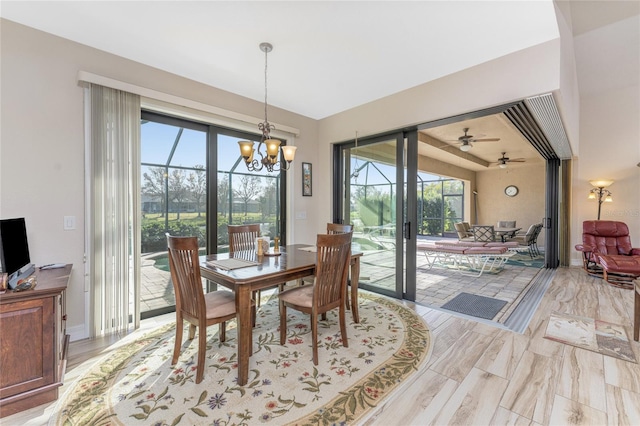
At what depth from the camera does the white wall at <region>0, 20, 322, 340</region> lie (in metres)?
2.26

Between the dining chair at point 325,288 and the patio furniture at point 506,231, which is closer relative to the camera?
the dining chair at point 325,288

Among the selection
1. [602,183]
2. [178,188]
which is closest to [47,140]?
[178,188]

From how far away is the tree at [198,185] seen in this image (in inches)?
134

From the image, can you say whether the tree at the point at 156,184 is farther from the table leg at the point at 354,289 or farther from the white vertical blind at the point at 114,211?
the table leg at the point at 354,289

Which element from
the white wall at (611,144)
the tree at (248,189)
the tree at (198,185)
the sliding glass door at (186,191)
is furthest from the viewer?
the white wall at (611,144)

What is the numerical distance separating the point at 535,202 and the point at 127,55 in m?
11.7

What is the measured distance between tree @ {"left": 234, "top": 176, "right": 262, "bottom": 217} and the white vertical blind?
1.31m

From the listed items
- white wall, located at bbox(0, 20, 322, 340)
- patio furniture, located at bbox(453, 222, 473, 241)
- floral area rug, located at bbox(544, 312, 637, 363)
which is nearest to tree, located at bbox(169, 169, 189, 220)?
white wall, located at bbox(0, 20, 322, 340)

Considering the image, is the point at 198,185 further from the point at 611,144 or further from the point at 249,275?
the point at 611,144

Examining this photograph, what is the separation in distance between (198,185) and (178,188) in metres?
0.24

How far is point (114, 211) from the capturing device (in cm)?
270

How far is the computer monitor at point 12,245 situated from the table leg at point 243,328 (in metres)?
1.49

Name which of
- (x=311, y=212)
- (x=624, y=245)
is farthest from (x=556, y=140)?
(x=311, y=212)

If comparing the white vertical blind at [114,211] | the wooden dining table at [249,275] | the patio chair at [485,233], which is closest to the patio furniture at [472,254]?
the patio chair at [485,233]
